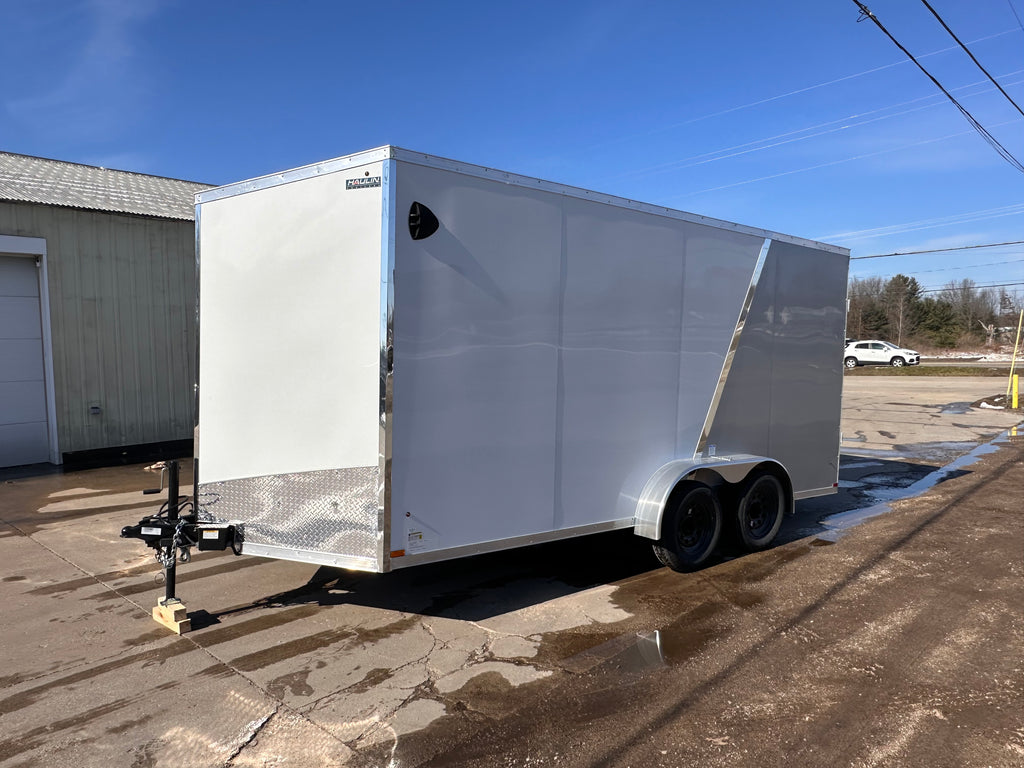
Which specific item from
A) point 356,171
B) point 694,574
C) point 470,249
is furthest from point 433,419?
point 694,574

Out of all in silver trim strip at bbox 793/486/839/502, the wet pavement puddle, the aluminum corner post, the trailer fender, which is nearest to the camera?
the aluminum corner post

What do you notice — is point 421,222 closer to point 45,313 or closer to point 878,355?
point 45,313

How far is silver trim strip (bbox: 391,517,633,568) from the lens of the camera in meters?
4.46

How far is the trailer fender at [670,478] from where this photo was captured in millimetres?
5621

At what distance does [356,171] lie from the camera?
4305mm

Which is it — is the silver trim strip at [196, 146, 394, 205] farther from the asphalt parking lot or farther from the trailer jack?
the asphalt parking lot

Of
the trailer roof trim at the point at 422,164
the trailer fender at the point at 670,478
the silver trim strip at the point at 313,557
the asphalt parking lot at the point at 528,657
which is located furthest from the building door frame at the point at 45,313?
the trailer fender at the point at 670,478

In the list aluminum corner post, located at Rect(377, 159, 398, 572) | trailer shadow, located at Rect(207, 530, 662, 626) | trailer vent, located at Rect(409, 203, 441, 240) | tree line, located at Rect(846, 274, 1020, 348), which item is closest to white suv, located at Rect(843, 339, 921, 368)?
tree line, located at Rect(846, 274, 1020, 348)

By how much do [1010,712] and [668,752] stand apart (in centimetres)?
209

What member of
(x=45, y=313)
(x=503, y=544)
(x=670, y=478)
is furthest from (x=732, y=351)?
(x=45, y=313)

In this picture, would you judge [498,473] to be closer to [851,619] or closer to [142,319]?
[851,619]

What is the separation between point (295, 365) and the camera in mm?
4664

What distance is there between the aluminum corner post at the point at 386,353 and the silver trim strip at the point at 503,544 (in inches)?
7.5

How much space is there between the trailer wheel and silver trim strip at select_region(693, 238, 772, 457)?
1.36 feet
